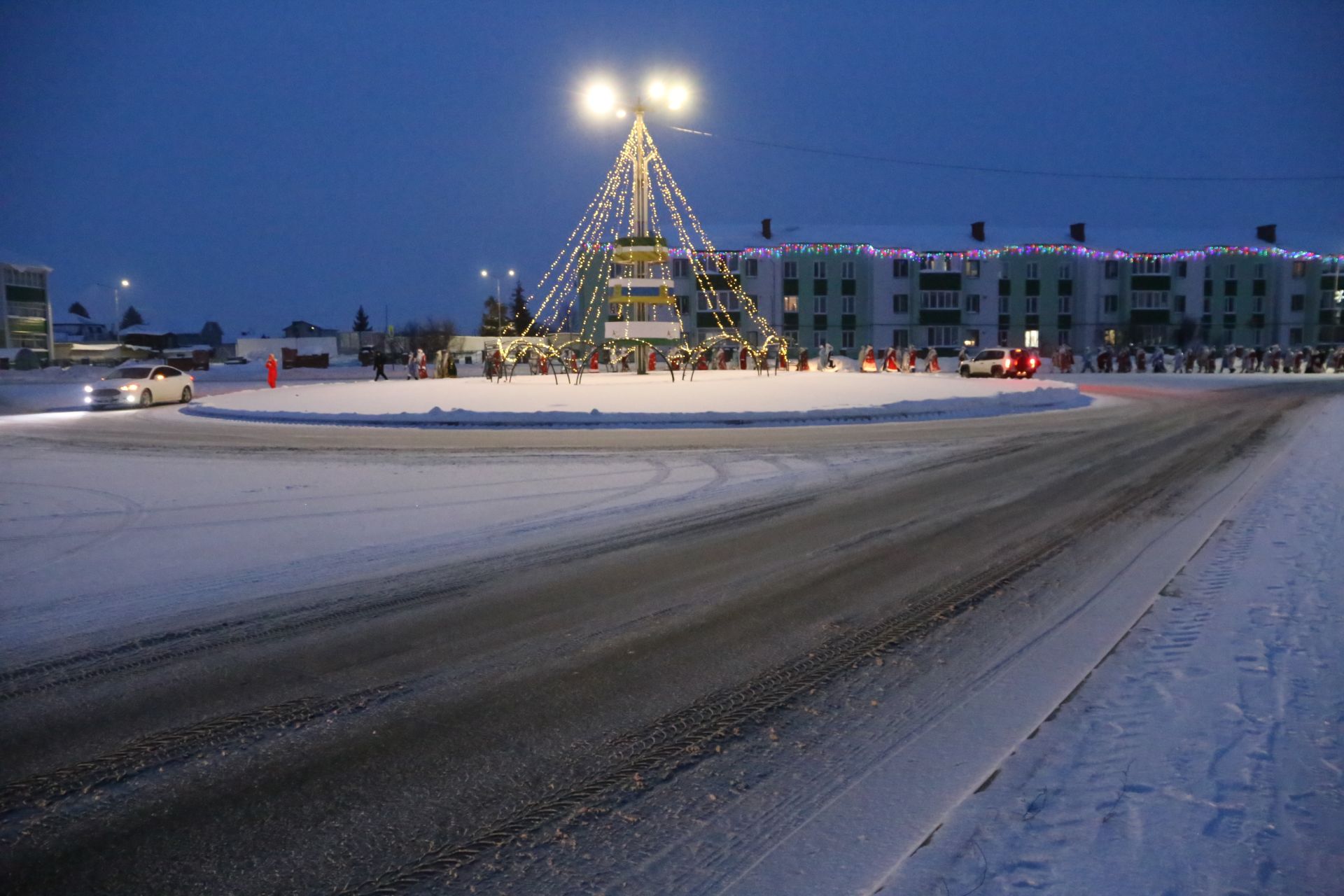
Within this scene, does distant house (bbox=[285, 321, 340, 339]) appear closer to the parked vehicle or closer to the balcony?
the balcony

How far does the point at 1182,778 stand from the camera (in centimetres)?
387

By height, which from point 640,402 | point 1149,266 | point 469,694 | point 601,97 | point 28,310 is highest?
point 601,97

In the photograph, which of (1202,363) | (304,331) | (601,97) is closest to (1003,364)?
(1202,363)

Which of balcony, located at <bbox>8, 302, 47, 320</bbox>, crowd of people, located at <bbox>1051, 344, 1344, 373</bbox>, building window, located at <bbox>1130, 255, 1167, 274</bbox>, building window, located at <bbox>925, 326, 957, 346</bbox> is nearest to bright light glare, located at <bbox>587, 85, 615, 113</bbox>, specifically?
crowd of people, located at <bbox>1051, 344, 1344, 373</bbox>

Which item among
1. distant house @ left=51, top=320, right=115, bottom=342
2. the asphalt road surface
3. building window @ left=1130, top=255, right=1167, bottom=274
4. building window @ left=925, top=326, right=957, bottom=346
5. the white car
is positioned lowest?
the asphalt road surface

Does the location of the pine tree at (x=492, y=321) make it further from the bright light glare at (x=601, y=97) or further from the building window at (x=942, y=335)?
the bright light glare at (x=601, y=97)

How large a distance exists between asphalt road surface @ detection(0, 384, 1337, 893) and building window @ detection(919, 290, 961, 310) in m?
66.8

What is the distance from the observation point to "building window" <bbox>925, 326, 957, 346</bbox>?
248ft

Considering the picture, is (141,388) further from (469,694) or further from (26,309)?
(26,309)

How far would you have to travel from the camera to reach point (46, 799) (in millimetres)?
3789

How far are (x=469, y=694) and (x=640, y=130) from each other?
33261 millimetres

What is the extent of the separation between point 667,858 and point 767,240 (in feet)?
240

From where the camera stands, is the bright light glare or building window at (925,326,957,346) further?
building window at (925,326,957,346)

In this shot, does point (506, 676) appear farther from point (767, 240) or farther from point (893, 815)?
point (767, 240)
